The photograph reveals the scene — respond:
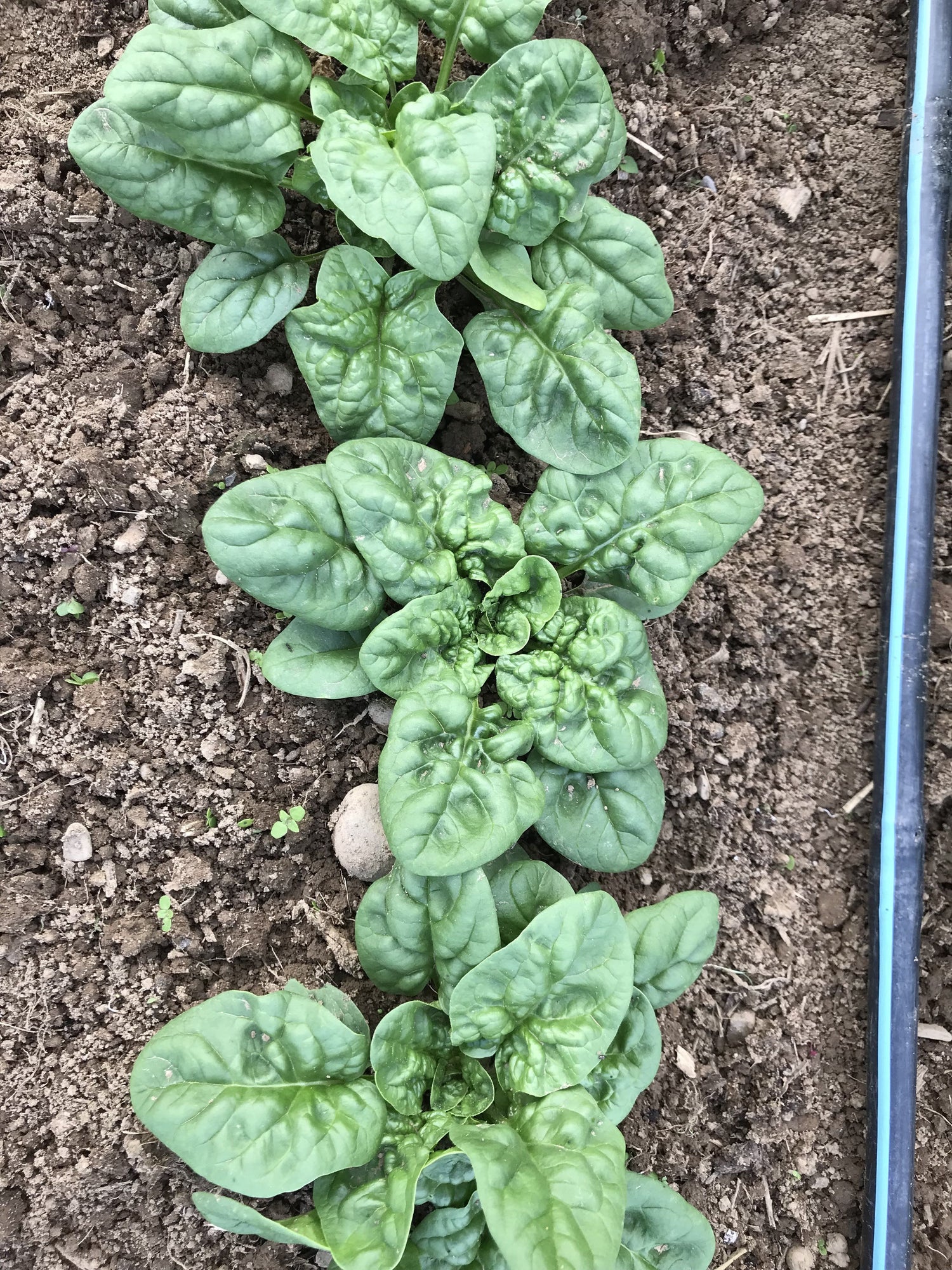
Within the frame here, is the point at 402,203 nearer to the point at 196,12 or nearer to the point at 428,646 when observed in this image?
the point at 196,12

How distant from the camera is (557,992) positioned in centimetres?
201

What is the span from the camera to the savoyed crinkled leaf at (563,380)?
2.20 m

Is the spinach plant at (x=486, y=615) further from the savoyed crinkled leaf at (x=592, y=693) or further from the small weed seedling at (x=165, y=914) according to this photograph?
the small weed seedling at (x=165, y=914)

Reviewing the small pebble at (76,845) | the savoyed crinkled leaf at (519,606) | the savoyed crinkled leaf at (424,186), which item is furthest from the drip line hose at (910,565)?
the small pebble at (76,845)

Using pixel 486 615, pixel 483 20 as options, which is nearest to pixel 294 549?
pixel 486 615

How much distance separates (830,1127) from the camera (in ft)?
8.25

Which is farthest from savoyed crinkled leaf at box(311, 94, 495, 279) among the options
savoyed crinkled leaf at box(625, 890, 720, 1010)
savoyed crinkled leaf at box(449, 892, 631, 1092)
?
savoyed crinkled leaf at box(625, 890, 720, 1010)

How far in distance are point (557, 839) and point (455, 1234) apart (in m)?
0.88

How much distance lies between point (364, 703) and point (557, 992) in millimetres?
876

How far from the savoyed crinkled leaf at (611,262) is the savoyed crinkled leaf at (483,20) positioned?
1.36 ft

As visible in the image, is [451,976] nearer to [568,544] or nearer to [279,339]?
[568,544]

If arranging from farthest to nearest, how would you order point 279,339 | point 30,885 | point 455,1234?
point 279,339 → point 30,885 → point 455,1234

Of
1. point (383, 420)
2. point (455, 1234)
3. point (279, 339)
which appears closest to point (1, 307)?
point (279, 339)

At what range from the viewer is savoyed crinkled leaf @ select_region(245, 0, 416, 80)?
1.99 m
